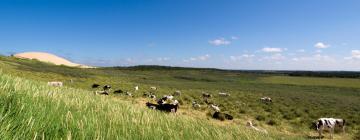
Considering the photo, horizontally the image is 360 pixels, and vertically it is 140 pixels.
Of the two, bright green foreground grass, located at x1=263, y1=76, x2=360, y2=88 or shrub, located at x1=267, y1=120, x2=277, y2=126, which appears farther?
bright green foreground grass, located at x1=263, y1=76, x2=360, y2=88

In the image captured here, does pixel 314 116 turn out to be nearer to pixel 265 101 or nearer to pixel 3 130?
pixel 265 101

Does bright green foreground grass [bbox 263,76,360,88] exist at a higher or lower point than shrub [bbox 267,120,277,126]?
higher

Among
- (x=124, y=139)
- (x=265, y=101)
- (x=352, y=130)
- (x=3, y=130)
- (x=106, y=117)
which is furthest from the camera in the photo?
(x=265, y=101)

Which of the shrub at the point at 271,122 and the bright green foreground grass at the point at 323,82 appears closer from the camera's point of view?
the shrub at the point at 271,122

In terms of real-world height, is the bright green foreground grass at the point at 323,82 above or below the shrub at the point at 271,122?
above

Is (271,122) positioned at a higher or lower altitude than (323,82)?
lower

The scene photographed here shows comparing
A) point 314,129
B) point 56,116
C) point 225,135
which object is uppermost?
point 56,116

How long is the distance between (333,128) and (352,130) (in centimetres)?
318

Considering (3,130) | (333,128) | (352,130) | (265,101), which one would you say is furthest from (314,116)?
(3,130)

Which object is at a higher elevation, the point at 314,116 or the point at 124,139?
the point at 124,139

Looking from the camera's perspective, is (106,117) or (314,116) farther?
(314,116)

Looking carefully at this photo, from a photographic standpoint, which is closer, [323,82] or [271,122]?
[271,122]

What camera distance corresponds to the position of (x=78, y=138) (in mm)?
2398

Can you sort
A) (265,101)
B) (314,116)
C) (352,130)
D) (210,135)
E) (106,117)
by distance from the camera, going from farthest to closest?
(265,101) → (314,116) → (352,130) → (106,117) → (210,135)
